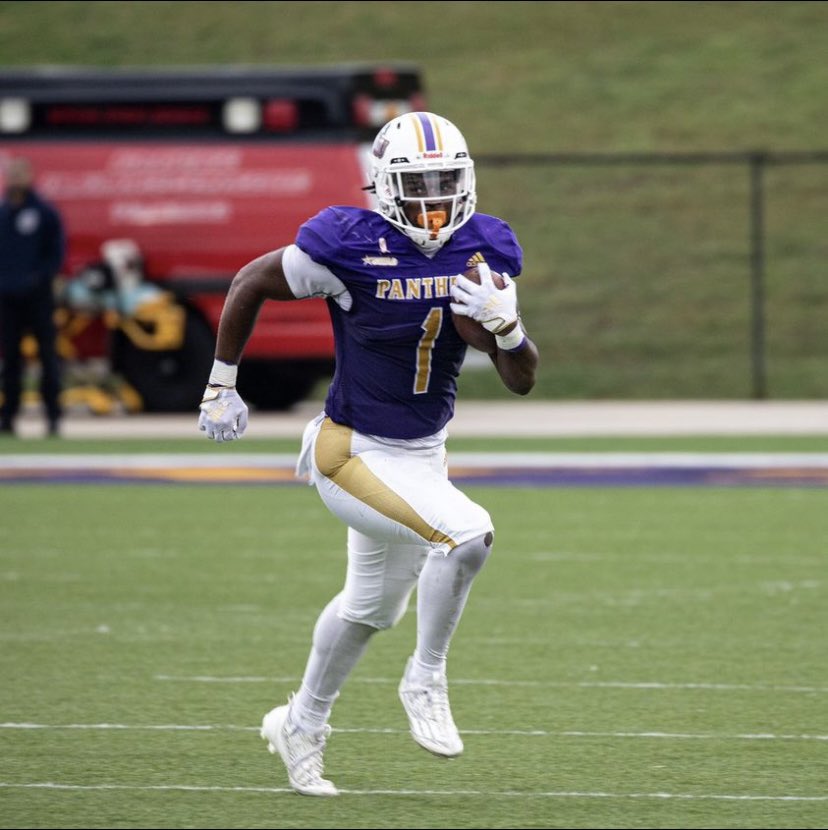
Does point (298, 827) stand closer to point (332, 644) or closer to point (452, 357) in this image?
point (332, 644)

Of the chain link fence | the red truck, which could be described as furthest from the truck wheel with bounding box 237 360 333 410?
the chain link fence

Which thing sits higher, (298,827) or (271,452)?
(298,827)

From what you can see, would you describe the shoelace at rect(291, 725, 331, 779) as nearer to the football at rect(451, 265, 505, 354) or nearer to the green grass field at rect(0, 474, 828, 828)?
the green grass field at rect(0, 474, 828, 828)

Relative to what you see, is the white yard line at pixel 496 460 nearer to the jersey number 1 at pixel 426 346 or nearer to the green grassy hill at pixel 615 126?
the green grassy hill at pixel 615 126

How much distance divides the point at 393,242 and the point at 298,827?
1437mm

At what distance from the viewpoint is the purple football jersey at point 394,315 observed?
4.82 meters

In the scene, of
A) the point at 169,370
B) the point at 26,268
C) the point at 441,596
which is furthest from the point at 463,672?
the point at 169,370

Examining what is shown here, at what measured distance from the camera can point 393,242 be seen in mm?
4848

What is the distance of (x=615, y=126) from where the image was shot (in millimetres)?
28500

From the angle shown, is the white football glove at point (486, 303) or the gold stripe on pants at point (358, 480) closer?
the white football glove at point (486, 303)

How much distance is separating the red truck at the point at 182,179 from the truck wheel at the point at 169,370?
12 mm

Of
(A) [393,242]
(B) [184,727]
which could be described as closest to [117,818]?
(B) [184,727]

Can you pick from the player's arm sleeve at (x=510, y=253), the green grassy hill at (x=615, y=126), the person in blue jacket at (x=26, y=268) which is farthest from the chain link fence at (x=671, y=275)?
the player's arm sleeve at (x=510, y=253)

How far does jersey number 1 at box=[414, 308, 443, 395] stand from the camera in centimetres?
484
